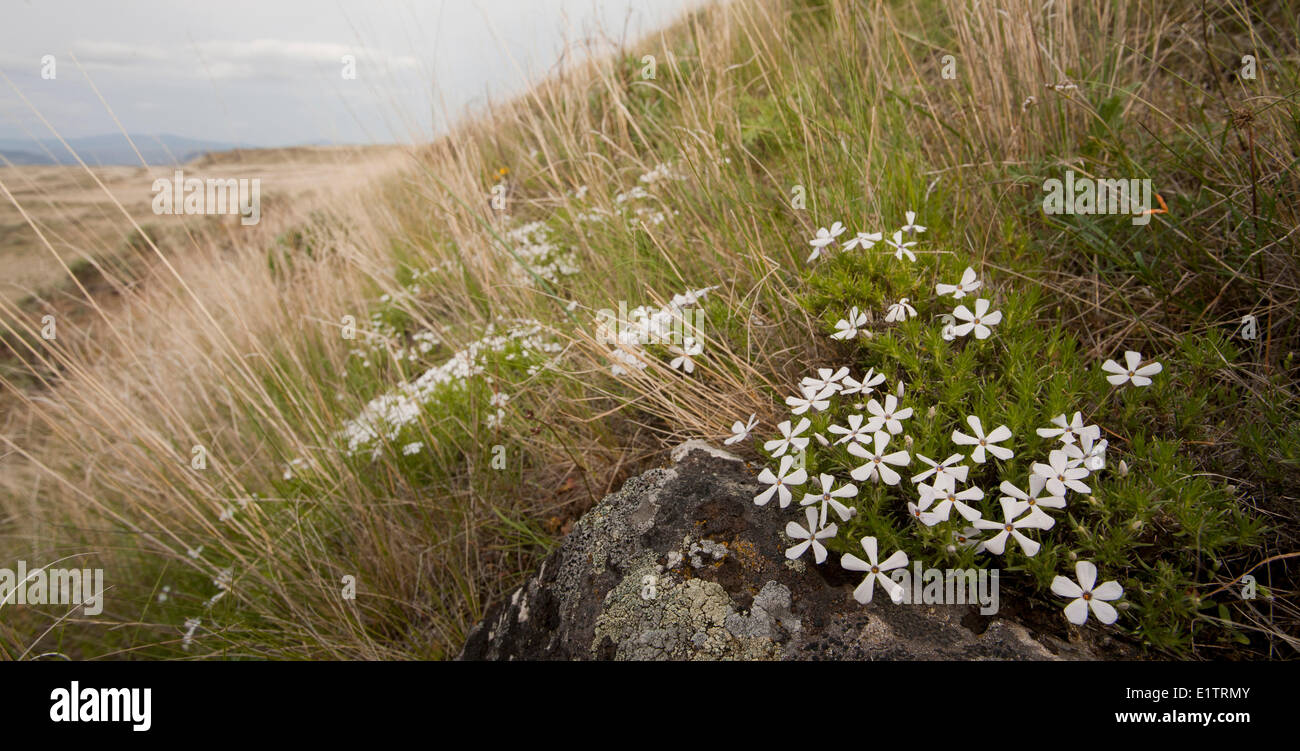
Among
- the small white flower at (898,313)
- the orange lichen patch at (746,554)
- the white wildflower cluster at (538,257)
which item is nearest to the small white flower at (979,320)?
the small white flower at (898,313)

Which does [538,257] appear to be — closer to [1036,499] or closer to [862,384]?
[862,384]

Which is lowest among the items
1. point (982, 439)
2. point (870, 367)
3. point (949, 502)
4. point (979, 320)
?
point (949, 502)

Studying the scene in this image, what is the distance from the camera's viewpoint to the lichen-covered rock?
1385 millimetres

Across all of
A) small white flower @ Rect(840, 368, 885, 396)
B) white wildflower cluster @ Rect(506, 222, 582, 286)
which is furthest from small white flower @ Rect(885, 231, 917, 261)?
white wildflower cluster @ Rect(506, 222, 582, 286)

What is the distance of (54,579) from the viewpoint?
290cm

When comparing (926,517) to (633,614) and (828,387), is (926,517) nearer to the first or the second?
(828,387)

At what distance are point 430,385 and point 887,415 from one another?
2.28 metres

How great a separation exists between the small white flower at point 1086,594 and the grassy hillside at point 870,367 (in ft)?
0.24

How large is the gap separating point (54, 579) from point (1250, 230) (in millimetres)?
4963

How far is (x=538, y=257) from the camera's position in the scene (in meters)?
3.92

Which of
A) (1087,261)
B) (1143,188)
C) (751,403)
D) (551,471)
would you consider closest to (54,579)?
(551,471)

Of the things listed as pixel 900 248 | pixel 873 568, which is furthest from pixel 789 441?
pixel 900 248

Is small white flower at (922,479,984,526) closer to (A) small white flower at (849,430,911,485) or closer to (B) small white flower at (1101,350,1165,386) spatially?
(A) small white flower at (849,430,911,485)

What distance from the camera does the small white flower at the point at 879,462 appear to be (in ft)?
4.52
